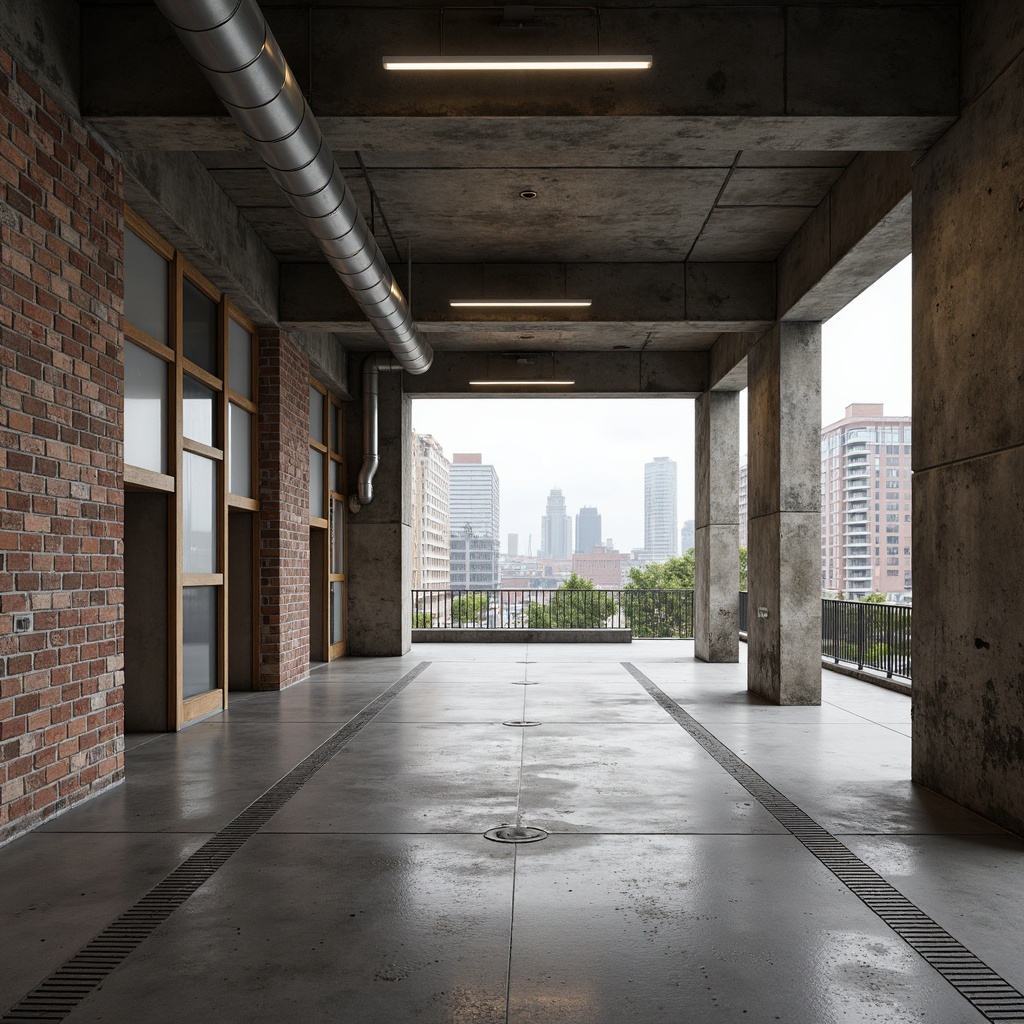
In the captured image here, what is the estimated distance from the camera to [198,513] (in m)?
7.89

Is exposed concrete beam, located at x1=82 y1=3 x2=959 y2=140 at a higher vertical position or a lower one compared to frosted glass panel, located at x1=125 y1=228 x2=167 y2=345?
higher

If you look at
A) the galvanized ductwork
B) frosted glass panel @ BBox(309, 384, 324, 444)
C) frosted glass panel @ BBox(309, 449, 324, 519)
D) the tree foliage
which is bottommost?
the tree foliage

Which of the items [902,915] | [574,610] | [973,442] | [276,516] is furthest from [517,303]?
[574,610]

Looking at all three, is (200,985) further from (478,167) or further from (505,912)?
(478,167)

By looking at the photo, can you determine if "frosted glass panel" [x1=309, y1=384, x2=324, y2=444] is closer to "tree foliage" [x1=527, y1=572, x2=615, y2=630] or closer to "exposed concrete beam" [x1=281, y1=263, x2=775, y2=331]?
"exposed concrete beam" [x1=281, y1=263, x2=775, y2=331]

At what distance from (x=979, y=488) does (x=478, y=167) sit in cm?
434

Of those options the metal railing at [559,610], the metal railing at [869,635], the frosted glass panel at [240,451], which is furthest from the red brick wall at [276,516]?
the metal railing at [559,610]

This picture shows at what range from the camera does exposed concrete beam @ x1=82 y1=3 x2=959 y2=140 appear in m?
5.10

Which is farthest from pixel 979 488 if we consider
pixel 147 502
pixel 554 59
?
pixel 147 502

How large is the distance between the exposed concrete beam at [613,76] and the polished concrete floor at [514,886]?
3.80 metres

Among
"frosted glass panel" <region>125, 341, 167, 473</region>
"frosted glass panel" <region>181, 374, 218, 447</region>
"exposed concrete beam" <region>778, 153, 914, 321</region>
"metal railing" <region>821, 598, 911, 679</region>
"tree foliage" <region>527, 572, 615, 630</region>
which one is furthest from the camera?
"tree foliage" <region>527, 572, 615, 630</region>

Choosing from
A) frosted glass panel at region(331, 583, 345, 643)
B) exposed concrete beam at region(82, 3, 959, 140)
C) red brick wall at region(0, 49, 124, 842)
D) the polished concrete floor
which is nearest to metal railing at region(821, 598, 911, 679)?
the polished concrete floor

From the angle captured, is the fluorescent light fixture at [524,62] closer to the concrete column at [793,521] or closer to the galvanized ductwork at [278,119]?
the galvanized ductwork at [278,119]

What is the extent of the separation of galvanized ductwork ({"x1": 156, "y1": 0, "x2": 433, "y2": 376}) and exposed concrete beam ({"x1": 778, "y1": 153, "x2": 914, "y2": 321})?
11.6 feet
